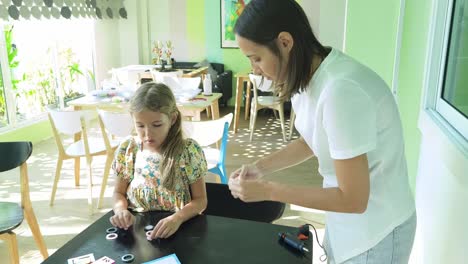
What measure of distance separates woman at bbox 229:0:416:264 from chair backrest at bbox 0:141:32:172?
1.47 metres

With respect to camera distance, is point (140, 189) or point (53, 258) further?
point (140, 189)

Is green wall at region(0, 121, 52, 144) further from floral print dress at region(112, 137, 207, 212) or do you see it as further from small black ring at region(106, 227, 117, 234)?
→ small black ring at region(106, 227, 117, 234)

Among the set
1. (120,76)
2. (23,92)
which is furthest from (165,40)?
(23,92)

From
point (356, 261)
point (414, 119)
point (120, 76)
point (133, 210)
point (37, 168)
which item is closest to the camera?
point (356, 261)

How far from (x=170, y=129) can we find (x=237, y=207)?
433 mm

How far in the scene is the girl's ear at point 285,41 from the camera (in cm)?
93

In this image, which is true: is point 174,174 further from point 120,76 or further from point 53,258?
point 120,76

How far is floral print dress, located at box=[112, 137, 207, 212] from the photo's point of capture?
157 cm

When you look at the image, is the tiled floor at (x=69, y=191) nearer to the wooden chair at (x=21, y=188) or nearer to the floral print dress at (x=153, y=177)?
the wooden chair at (x=21, y=188)

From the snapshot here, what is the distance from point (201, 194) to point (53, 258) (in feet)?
2.00

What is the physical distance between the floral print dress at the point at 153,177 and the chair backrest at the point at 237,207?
0.12m

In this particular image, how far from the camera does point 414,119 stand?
2.03 meters

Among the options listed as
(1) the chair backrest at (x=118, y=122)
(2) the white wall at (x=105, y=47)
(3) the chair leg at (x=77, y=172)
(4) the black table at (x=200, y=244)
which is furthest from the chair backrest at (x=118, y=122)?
(2) the white wall at (x=105, y=47)

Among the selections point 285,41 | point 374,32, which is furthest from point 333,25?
point 285,41
